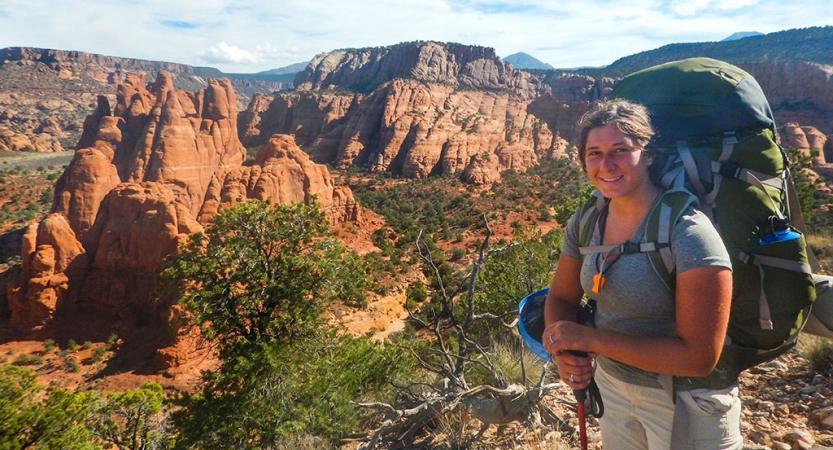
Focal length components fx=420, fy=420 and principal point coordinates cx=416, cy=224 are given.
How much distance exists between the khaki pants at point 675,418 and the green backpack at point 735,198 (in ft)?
0.22

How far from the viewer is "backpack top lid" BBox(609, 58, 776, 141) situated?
150 cm

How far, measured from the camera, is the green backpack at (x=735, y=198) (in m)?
1.41

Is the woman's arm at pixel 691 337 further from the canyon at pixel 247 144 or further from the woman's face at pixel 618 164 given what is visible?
the canyon at pixel 247 144

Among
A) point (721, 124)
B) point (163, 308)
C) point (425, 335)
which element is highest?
point (721, 124)

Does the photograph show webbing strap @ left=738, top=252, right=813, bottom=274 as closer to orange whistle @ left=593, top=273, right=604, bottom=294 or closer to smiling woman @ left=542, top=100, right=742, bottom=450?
smiling woman @ left=542, top=100, right=742, bottom=450

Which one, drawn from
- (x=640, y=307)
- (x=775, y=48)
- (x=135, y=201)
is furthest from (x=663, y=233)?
(x=775, y=48)

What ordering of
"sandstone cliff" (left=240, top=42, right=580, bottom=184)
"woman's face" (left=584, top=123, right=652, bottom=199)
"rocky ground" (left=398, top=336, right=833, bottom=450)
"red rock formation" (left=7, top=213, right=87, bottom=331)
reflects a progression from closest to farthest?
"woman's face" (left=584, top=123, right=652, bottom=199)
"rocky ground" (left=398, top=336, right=833, bottom=450)
"red rock formation" (left=7, top=213, right=87, bottom=331)
"sandstone cliff" (left=240, top=42, right=580, bottom=184)

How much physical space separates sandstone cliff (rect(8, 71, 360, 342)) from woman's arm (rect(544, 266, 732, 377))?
14401 mm

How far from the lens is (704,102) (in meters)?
1.51

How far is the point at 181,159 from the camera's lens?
2628 cm

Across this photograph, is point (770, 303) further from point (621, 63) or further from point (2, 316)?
point (621, 63)

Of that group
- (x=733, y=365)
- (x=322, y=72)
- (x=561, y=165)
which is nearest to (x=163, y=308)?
(x=733, y=365)

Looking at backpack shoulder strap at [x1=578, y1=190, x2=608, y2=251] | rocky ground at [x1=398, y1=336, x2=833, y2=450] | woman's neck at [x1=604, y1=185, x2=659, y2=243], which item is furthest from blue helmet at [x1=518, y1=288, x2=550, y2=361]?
rocky ground at [x1=398, y1=336, x2=833, y2=450]

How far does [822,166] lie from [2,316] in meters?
56.7
